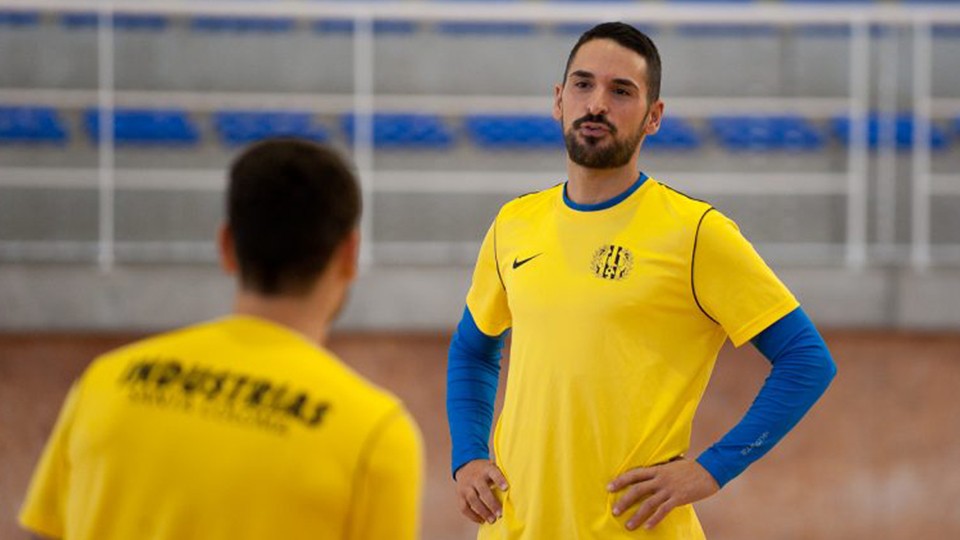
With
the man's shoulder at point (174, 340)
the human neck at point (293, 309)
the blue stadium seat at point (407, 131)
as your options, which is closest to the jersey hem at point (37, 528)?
the man's shoulder at point (174, 340)

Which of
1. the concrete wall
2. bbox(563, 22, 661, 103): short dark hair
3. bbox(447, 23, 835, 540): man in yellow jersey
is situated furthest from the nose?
the concrete wall

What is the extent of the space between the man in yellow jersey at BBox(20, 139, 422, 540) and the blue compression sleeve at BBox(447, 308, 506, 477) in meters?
1.61

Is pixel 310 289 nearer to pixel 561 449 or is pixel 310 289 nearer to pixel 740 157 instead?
pixel 561 449

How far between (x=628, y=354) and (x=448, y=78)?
796 cm

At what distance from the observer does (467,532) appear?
8125mm

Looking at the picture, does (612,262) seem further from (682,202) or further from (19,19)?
(19,19)

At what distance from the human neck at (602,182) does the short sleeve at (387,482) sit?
1.46 meters

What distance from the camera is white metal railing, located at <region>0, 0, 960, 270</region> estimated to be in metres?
8.47

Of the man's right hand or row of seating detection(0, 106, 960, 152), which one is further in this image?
row of seating detection(0, 106, 960, 152)

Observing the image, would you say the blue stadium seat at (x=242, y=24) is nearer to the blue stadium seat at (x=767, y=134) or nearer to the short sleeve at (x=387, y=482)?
the blue stadium seat at (x=767, y=134)

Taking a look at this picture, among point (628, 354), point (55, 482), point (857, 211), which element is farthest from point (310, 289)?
point (857, 211)

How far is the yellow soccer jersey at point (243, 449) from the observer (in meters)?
1.85

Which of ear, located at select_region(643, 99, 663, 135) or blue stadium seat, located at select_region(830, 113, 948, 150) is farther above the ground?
ear, located at select_region(643, 99, 663, 135)

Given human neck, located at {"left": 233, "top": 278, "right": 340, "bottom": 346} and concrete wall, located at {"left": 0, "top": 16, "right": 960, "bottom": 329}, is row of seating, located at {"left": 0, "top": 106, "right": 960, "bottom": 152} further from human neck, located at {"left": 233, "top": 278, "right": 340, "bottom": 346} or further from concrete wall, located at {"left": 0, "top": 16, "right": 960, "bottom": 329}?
human neck, located at {"left": 233, "top": 278, "right": 340, "bottom": 346}
